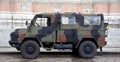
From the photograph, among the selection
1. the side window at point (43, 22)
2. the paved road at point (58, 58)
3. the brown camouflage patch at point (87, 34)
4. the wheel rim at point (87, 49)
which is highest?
the side window at point (43, 22)

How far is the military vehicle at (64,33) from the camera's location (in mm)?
16297

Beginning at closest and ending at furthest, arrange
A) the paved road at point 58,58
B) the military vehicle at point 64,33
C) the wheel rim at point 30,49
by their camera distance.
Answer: the paved road at point 58,58 → the wheel rim at point 30,49 → the military vehicle at point 64,33

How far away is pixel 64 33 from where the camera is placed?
16.5 m

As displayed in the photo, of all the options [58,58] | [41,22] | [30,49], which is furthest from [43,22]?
[58,58]

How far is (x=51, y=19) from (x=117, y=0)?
12.1 meters

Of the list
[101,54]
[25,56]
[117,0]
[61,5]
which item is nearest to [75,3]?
[61,5]

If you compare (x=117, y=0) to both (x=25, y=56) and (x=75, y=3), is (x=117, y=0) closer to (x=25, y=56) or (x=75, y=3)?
(x=75, y=3)

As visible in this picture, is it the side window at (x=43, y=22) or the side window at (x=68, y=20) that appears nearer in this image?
the side window at (x=43, y=22)

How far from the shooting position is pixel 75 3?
27609 millimetres

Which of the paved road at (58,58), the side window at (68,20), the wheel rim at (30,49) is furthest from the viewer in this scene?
the side window at (68,20)

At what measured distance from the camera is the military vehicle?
16.3 metres

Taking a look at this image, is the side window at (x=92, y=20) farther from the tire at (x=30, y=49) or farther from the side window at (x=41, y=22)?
the tire at (x=30, y=49)

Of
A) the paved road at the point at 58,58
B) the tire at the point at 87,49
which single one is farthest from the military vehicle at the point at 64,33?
the paved road at the point at 58,58

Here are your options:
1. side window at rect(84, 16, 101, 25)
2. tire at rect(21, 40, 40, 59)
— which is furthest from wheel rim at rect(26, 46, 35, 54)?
side window at rect(84, 16, 101, 25)
